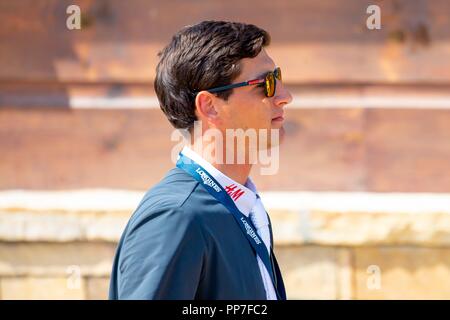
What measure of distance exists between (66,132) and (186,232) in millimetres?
2619

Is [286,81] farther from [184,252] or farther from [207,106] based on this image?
[184,252]

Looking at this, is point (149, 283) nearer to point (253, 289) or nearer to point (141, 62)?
point (253, 289)

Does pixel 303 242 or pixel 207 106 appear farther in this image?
pixel 303 242

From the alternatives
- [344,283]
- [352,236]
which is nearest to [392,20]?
[352,236]

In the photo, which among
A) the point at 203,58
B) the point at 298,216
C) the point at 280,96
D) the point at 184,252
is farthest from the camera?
the point at 298,216

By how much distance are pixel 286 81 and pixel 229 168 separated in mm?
2179

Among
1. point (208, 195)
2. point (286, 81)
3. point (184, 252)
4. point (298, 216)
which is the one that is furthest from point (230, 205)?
point (286, 81)

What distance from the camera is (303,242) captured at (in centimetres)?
410

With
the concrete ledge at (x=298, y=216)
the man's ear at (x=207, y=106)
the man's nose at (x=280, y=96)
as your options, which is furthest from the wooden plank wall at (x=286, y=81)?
the man's ear at (x=207, y=106)

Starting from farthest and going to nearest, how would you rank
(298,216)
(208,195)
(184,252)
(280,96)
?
(298,216)
(280,96)
(208,195)
(184,252)

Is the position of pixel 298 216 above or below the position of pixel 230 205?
below

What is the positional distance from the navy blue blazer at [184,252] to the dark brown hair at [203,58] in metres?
0.25

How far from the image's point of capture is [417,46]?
4.13 metres

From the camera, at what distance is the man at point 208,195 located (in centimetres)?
171
